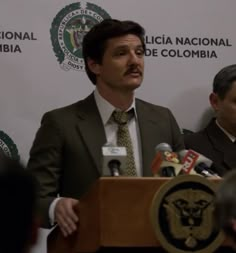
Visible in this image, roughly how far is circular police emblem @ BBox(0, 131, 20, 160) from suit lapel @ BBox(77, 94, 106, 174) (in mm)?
487

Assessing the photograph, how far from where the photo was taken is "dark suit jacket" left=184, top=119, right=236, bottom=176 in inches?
114

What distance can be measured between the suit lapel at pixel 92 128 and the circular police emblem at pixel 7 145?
487mm

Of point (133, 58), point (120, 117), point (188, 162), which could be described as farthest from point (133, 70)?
point (188, 162)

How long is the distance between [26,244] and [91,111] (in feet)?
6.13

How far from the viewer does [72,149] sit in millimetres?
2420

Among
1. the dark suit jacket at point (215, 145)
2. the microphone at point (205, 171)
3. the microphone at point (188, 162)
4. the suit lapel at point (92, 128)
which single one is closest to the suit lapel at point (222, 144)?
the dark suit jacket at point (215, 145)

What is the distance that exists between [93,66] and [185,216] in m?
1.13

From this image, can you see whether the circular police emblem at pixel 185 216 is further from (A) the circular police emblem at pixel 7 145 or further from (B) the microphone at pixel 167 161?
(A) the circular police emblem at pixel 7 145

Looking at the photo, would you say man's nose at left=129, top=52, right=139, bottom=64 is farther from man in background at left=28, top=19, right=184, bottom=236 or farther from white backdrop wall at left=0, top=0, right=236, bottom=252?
white backdrop wall at left=0, top=0, right=236, bottom=252

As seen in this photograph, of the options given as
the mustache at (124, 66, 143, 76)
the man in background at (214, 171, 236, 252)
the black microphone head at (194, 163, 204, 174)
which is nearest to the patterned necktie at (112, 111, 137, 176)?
the mustache at (124, 66, 143, 76)

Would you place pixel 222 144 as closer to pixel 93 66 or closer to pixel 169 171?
pixel 93 66

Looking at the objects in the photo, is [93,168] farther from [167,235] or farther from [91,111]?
[167,235]

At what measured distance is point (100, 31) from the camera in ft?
8.74

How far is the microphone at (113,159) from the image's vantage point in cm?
179
